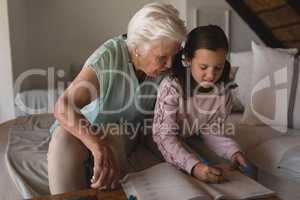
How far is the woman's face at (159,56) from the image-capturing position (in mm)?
1050

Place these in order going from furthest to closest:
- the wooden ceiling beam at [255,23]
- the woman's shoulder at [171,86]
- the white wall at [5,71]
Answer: the wooden ceiling beam at [255,23] → the white wall at [5,71] → the woman's shoulder at [171,86]

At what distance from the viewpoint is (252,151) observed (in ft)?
4.26

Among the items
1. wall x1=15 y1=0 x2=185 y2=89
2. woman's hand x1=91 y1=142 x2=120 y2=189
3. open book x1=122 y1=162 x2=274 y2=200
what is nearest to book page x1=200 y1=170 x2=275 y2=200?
open book x1=122 y1=162 x2=274 y2=200

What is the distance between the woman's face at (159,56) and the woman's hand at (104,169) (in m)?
0.31

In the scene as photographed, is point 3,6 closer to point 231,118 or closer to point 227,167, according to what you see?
point 231,118

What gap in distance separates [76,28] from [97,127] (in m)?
2.04

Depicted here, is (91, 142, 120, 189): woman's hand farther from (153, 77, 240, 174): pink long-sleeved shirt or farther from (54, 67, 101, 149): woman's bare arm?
(153, 77, 240, 174): pink long-sleeved shirt

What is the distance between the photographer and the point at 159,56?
3.50 feet

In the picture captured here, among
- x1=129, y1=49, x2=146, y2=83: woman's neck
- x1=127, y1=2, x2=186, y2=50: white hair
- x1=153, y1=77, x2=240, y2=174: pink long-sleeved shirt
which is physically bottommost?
x1=153, y1=77, x2=240, y2=174: pink long-sleeved shirt

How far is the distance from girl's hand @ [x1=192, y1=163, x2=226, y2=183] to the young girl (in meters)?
0.04

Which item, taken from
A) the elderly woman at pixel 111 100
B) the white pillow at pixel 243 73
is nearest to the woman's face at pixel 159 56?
the elderly woman at pixel 111 100

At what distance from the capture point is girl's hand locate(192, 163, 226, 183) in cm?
88

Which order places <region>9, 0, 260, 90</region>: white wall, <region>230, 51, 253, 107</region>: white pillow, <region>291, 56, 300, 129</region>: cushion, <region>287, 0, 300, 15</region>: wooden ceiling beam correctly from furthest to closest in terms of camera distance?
<region>9, 0, 260, 90</region>: white wall < <region>287, 0, 300, 15</region>: wooden ceiling beam < <region>230, 51, 253, 107</region>: white pillow < <region>291, 56, 300, 129</region>: cushion

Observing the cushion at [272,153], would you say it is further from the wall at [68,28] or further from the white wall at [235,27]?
the wall at [68,28]
